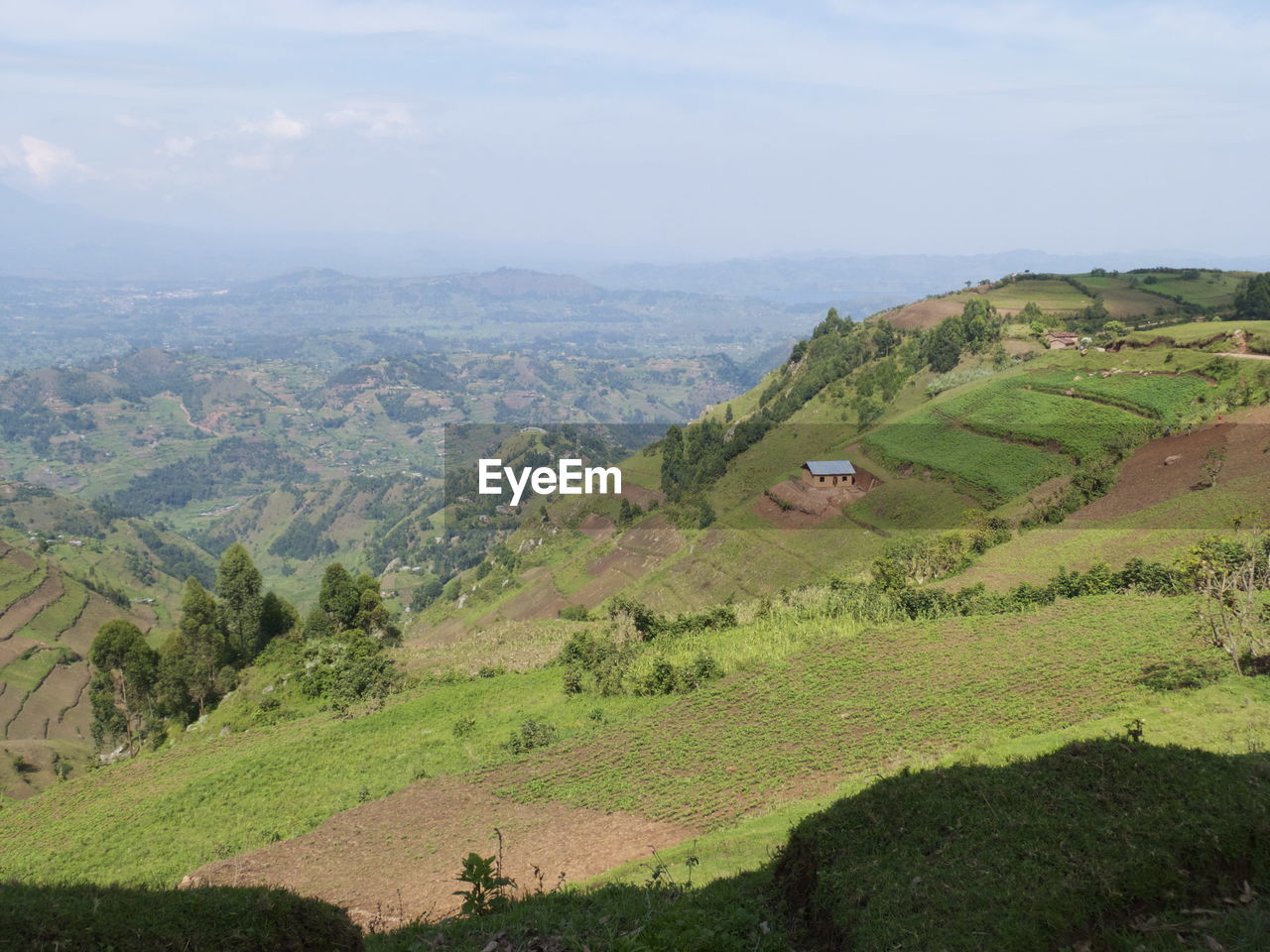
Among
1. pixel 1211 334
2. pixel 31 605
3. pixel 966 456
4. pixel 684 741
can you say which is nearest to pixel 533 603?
pixel 966 456

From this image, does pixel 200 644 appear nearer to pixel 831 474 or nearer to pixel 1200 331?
pixel 831 474

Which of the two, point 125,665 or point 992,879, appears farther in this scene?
point 125,665

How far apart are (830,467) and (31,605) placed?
124 m

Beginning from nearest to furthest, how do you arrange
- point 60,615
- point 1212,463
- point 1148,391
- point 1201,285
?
point 1212,463
point 1148,391
point 60,615
point 1201,285

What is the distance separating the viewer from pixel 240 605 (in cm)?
5656

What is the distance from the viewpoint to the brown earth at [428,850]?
20062 mm

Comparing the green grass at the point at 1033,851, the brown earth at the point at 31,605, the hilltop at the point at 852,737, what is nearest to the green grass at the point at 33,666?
the brown earth at the point at 31,605

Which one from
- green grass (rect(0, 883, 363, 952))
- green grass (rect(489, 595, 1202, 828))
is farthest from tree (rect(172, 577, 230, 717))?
green grass (rect(0, 883, 363, 952))

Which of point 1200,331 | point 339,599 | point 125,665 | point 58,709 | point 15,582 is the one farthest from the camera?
point 15,582

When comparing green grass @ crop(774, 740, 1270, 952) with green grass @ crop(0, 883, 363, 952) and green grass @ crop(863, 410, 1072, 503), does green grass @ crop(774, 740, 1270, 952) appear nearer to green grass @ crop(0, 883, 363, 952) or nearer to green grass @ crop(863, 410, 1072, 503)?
green grass @ crop(0, 883, 363, 952)

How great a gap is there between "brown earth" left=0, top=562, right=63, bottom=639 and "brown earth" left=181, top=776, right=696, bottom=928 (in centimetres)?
11470

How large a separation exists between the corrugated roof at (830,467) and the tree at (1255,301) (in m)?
58.5

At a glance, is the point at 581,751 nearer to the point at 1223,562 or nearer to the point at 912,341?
the point at 1223,562

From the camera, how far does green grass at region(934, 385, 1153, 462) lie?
5841 centimetres
